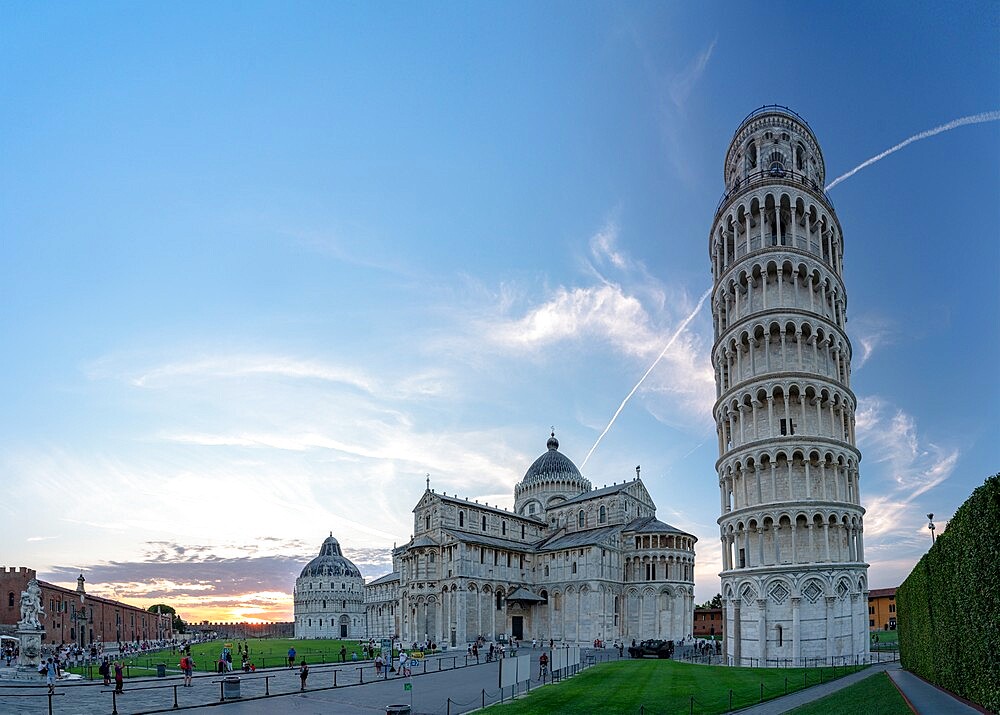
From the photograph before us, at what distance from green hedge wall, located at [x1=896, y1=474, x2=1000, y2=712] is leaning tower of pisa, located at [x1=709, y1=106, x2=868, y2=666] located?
13.6m

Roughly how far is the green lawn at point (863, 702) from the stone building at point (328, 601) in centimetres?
13638

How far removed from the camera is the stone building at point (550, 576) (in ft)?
251

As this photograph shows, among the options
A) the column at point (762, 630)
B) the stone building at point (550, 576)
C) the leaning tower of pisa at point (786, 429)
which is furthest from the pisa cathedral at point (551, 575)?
the column at point (762, 630)

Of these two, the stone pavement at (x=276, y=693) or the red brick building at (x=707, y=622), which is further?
the red brick building at (x=707, y=622)

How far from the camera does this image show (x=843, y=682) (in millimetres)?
32781

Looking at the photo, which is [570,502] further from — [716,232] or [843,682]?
[843,682]

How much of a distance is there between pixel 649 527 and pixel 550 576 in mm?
13601

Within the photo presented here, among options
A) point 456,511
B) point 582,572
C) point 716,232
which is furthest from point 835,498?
point 456,511

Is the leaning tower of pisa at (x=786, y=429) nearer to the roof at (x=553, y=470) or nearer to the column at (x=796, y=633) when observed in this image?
the column at (x=796, y=633)

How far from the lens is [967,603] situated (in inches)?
785

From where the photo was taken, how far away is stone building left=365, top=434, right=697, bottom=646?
76.6 meters

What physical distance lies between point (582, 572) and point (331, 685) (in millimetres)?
→ 46435

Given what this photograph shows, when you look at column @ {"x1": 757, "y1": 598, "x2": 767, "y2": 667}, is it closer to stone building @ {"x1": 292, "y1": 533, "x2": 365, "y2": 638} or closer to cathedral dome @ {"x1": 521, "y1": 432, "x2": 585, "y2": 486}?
cathedral dome @ {"x1": 521, "y1": 432, "x2": 585, "y2": 486}

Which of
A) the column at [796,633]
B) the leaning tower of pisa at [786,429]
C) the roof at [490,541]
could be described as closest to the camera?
the column at [796,633]
